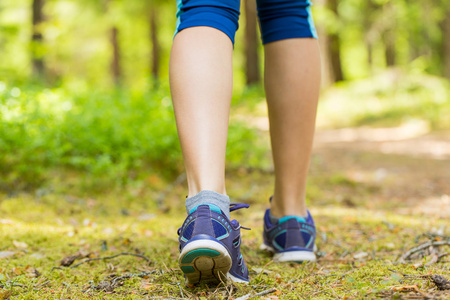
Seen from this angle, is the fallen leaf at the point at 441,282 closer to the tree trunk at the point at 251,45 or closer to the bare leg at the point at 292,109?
the bare leg at the point at 292,109

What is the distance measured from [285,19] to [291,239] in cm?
87

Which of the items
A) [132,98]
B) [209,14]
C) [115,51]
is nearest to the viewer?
[209,14]

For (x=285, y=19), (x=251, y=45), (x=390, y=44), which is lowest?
(x=285, y=19)

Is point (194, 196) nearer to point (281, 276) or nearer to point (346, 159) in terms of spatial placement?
point (281, 276)

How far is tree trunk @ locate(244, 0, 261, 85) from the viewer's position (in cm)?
1307

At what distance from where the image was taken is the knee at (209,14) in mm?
1230

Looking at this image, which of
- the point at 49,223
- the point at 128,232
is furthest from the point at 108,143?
the point at 128,232

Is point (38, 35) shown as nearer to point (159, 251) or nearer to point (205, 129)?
point (159, 251)

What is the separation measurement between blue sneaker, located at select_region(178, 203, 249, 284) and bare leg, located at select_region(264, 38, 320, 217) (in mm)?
484

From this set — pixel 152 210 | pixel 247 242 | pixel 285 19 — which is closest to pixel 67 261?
pixel 247 242

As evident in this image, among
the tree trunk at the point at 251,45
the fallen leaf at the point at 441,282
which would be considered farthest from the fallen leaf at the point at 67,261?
the tree trunk at the point at 251,45

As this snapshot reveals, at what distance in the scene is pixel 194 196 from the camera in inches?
44.2

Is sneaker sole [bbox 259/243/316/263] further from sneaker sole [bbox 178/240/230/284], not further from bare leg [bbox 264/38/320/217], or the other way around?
sneaker sole [bbox 178/240/230/284]

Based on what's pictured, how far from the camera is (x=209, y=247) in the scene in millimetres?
992
